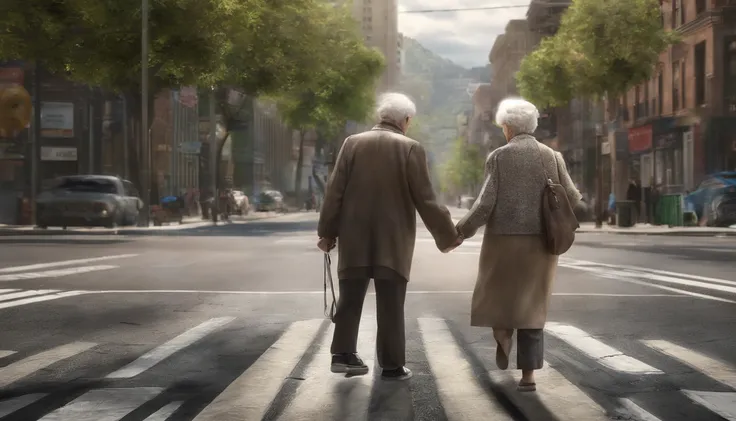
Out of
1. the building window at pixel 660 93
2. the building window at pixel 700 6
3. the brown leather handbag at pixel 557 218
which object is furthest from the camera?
the building window at pixel 660 93

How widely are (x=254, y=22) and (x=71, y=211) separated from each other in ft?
33.3

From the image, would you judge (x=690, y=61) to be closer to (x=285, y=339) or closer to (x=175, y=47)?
(x=175, y=47)

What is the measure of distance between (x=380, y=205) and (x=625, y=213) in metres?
31.5

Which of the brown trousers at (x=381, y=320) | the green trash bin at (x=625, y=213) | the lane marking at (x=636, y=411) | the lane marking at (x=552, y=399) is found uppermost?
the green trash bin at (x=625, y=213)

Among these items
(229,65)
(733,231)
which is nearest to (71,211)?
(229,65)

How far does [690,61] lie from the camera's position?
4241 centimetres

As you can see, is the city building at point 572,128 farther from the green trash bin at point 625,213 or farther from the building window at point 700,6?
the green trash bin at point 625,213

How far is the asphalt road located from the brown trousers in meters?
0.21

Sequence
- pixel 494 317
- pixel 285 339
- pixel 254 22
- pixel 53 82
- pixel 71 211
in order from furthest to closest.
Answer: pixel 53 82
pixel 254 22
pixel 71 211
pixel 285 339
pixel 494 317

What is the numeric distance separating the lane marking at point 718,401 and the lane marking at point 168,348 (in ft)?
11.5

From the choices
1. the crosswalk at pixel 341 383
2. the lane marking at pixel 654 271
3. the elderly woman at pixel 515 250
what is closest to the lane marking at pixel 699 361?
the crosswalk at pixel 341 383

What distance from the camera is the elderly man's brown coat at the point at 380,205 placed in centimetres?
683

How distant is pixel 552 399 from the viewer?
6.18m

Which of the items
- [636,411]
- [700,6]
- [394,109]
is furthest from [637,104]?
[636,411]
